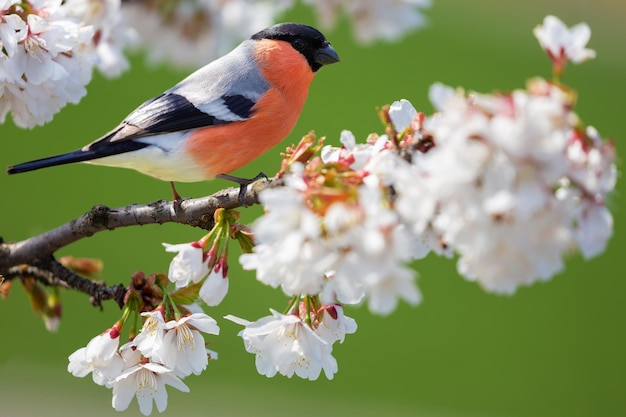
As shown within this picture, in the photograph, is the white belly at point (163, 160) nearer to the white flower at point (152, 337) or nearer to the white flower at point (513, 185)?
the white flower at point (152, 337)

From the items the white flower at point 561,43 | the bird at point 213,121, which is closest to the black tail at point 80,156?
the bird at point 213,121

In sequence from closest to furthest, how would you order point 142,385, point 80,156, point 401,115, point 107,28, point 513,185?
1. point 513,185
2. point 401,115
3. point 142,385
4. point 80,156
5. point 107,28

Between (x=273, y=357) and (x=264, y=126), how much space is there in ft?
1.31

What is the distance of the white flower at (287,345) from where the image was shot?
29.7 inches

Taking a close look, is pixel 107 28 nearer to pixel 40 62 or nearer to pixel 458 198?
pixel 40 62

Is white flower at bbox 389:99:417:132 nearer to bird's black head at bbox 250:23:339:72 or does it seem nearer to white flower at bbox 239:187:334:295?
white flower at bbox 239:187:334:295

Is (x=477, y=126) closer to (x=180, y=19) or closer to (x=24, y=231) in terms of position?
(x=180, y=19)

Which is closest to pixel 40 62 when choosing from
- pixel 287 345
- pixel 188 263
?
pixel 188 263

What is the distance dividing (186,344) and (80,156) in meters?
0.27

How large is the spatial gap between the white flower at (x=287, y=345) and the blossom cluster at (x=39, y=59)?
0.37m

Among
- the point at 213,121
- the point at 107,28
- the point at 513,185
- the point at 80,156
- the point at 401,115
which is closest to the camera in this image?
the point at 513,185

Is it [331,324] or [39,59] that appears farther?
[39,59]

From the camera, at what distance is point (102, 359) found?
0.78 m

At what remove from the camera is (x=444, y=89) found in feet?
1.83
